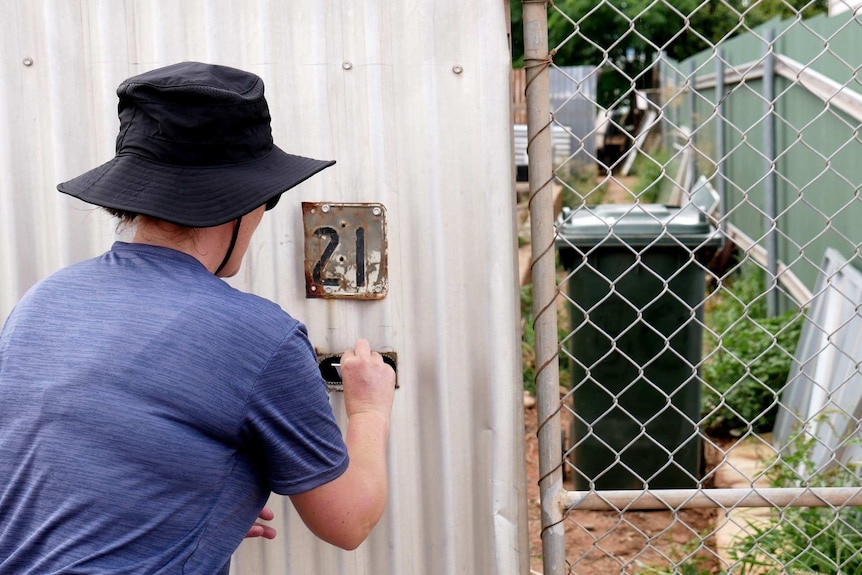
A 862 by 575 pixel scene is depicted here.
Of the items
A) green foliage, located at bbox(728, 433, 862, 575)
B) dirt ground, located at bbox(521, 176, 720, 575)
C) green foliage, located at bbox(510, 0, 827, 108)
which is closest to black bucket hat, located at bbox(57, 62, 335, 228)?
green foliage, located at bbox(728, 433, 862, 575)

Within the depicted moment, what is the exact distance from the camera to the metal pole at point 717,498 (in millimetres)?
2152

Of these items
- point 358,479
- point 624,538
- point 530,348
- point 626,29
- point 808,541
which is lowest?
point 624,538

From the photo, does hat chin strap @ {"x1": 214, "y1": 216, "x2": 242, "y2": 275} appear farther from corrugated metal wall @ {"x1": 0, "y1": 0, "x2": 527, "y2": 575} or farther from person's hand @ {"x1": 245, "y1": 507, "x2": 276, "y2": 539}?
person's hand @ {"x1": 245, "y1": 507, "x2": 276, "y2": 539}

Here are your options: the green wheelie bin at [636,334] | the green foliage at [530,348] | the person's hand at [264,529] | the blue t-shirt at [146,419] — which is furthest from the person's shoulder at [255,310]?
the green foliage at [530,348]

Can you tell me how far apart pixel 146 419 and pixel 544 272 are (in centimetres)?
97

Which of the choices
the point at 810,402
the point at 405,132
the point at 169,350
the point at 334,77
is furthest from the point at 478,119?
the point at 810,402

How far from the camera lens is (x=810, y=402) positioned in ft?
14.4

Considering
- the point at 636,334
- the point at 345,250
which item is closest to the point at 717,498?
the point at 345,250

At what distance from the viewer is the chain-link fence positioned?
2.15 m

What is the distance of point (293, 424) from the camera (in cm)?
156

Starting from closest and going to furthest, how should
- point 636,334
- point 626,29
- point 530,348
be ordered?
point 636,334 < point 530,348 < point 626,29

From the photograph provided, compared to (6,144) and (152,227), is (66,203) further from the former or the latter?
(152,227)

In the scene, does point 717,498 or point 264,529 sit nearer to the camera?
point 264,529

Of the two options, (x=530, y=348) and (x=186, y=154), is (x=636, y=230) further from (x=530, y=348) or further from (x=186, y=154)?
(x=186, y=154)
